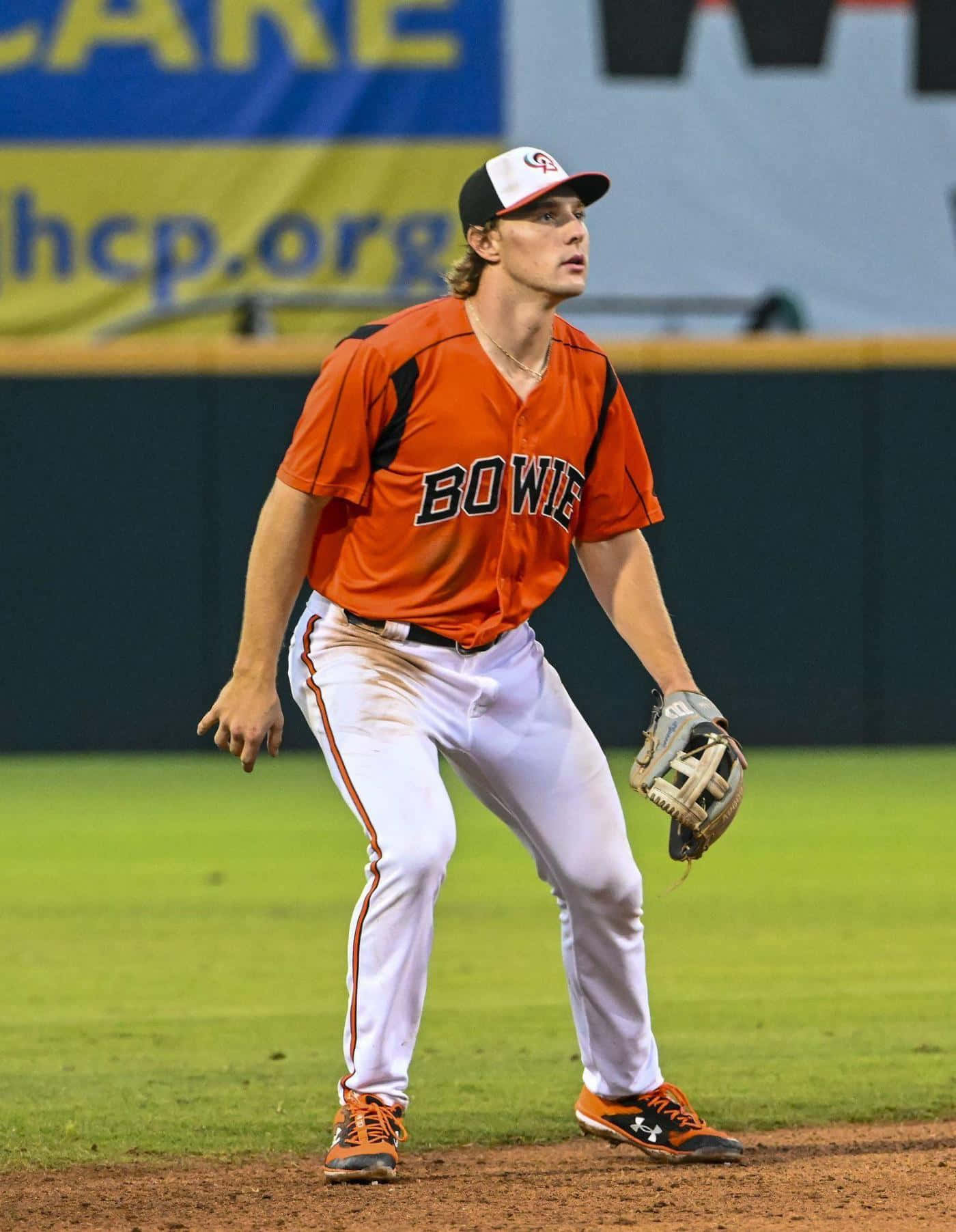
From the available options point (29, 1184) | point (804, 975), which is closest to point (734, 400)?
point (804, 975)

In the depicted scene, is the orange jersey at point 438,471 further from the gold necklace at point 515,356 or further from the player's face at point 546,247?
the player's face at point 546,247

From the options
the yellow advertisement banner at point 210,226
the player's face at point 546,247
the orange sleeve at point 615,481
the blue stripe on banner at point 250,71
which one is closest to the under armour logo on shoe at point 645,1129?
the orange sleeve at point 615,481

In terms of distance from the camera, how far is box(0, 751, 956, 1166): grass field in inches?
200

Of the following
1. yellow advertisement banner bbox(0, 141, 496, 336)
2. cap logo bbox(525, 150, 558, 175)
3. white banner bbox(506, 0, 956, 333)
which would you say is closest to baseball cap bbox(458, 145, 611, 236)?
cap logo bbox(525, 150, 558, 175)

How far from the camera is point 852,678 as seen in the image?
12.3m

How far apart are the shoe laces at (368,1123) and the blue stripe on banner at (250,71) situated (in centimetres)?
951

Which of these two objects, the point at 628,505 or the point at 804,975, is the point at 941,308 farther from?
the point at 628,505

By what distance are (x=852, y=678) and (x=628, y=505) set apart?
7880mm

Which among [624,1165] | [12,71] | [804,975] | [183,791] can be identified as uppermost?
[12,71]

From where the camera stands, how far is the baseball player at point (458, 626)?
4.30 meters

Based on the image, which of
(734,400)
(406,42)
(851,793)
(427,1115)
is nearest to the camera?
(427,1115)

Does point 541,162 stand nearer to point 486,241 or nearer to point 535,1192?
point 486,241

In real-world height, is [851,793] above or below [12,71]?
below

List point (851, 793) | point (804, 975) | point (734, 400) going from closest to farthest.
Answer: point (804, 975) → point (851, 793) → point (734, 400)
